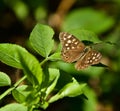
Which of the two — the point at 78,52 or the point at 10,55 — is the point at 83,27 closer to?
the point at 78,52

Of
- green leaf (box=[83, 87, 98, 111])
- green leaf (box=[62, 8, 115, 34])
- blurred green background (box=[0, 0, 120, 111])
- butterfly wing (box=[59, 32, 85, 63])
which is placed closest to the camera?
butterfly wing (box=[59, 32, 85, 63])

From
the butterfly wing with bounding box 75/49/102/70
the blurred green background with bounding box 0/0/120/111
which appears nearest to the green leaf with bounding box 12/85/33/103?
the butterfly wing with bounding box 75/49/102/70

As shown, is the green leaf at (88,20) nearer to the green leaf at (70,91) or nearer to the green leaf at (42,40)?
the green leaf at (42,40)

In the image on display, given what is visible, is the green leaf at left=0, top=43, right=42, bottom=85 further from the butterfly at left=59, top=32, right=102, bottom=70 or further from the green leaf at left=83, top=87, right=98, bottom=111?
the green leaf at left=83, top=87, right=98, bottom=111

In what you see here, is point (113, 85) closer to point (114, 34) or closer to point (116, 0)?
point (114, 34)

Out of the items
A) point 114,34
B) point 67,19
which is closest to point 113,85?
point 114,34

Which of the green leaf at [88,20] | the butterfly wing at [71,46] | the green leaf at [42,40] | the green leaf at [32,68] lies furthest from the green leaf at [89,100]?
the green leaf at [32,68]

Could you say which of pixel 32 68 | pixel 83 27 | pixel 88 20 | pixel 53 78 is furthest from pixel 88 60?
pixel 88 20
